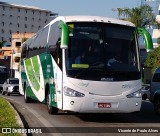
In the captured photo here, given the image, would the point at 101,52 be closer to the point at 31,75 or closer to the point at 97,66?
the point at 97,66

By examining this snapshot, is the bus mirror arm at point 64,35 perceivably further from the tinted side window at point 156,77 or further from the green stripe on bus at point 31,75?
the tinted side window at point 156,77

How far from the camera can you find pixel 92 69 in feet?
42.5

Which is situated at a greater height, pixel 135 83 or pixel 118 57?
pixel 118 57

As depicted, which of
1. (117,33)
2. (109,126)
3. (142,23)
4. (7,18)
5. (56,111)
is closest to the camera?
(109,126)

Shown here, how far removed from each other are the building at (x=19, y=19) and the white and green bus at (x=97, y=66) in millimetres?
150069

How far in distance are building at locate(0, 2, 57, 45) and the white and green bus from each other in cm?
15007

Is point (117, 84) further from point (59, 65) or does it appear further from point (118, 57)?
point (59, 65)

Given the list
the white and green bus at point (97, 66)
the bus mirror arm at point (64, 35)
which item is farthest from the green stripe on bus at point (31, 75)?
the bus mirror arm at point (64, 35)

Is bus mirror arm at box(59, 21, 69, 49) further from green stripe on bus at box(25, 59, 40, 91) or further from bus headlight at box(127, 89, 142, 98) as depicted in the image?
green stripe on bus at box(25, 59, 40, 91)

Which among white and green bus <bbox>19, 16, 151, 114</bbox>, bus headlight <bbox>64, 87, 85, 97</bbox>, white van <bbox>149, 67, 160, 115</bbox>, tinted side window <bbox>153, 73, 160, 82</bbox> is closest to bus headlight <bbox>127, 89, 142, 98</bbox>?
white and green bus <bbox>19, 16, 151, 114</bbox>

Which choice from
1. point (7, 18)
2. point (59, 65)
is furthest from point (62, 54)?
point (7, 18)

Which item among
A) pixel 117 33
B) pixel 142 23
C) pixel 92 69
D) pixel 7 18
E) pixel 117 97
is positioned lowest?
pixel 117 97

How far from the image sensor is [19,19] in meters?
167

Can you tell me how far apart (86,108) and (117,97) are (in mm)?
991
